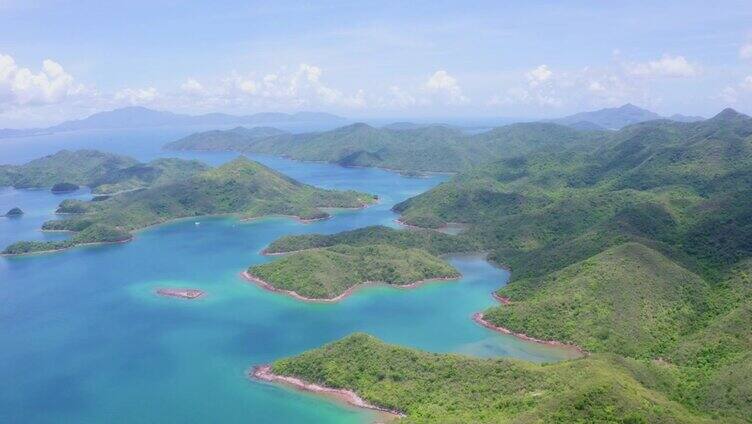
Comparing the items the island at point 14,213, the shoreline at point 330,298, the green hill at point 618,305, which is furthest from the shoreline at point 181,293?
the island at point 14,213

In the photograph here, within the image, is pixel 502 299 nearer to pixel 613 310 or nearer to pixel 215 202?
pixel 613 310

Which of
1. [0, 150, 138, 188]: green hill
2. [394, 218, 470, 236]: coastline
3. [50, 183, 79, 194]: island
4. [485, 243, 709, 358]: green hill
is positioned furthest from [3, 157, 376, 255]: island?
[485, 243, 709, 358]: green hill

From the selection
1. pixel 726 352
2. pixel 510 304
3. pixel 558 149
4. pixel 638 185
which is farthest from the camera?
pixel 558 149

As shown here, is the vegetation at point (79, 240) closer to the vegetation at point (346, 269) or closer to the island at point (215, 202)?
the island at point (215, 202)

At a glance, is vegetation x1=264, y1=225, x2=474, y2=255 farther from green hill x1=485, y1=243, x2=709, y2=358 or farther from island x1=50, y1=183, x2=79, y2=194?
island x1=50, y1=183, x2=79, y2=194

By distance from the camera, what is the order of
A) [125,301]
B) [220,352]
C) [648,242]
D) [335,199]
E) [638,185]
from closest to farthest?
[220,352] → [648,242] → [125,301] → [638,185] → [335,199]

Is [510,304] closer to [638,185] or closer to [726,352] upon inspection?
[726,352]

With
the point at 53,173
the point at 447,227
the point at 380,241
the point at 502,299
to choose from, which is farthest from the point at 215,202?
the point at 53,173

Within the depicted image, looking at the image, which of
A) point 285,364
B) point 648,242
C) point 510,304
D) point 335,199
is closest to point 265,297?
point 285,364
